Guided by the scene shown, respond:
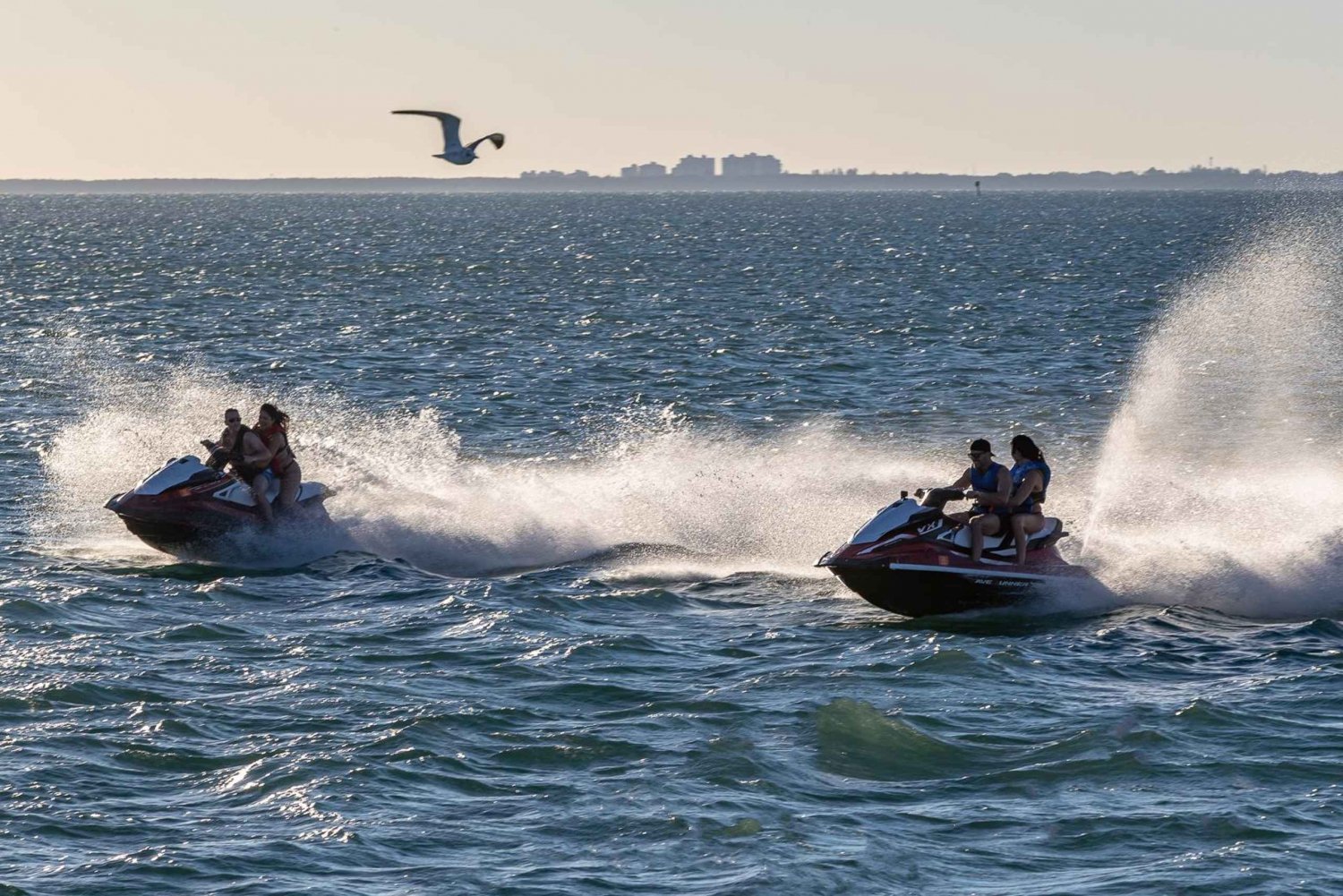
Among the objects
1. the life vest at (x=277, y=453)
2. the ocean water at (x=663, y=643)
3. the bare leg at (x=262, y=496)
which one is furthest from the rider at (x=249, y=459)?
the ocean water at (x=663, y=643)

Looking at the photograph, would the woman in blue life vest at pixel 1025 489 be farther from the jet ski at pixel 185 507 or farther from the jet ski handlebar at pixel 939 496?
the jet ski at pixel 185 507

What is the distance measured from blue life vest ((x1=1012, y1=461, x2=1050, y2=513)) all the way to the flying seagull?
7.30 m

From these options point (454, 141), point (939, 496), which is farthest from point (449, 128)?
point (939, 496)

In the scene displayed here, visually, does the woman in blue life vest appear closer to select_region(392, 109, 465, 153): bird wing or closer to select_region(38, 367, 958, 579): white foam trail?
select_region(38, 367, 958, 579): white foam trail

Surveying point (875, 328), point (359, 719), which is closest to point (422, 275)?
point (875, 328)

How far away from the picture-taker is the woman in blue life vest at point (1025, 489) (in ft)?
57.6

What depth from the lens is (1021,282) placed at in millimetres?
64688

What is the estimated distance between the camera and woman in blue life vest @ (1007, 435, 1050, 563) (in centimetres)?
1756

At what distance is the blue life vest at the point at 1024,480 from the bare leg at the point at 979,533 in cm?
29

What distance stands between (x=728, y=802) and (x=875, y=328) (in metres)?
36.6

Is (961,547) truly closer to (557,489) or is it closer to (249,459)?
(557,489)

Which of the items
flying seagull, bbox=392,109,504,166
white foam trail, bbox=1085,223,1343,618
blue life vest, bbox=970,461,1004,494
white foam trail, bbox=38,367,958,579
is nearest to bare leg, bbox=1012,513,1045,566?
blue life vest, bbox=970,461,1004,494

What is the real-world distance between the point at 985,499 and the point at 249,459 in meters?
7.77

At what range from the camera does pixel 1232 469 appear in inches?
1021
